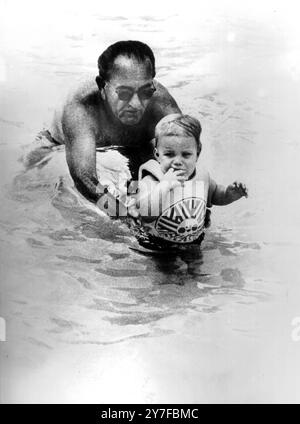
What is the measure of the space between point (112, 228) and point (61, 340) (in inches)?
14.8

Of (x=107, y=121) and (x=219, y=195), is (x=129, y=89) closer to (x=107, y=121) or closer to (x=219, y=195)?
(x=107, y=121)

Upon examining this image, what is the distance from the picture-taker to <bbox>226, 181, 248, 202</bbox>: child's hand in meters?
1.82

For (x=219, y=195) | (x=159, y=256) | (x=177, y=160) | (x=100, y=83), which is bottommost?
(x=159, y=256)

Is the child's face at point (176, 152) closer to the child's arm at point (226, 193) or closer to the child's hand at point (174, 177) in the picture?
the child's hand at point (174, 177)

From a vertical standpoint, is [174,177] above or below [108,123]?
below

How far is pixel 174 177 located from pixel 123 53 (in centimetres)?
40

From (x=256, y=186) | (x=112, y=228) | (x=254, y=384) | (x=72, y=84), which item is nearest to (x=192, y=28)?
(x=72, y=84)

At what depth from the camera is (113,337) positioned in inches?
71.4

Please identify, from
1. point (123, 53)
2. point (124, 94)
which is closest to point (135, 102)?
point (124, 94)

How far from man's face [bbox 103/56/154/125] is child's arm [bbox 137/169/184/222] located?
0.19 m

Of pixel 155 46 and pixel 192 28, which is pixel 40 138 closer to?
pixel 155 46

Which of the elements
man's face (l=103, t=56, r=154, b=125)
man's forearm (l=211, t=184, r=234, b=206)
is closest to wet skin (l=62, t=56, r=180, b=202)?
man's face (l=103, t=56, r=154, b=125)

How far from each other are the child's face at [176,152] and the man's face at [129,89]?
0.36ft

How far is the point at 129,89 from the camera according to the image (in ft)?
5.87
